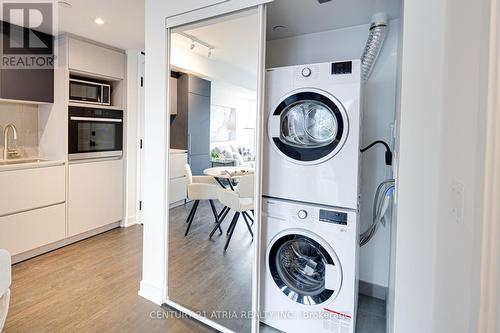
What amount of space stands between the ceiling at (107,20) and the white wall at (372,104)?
131 cm

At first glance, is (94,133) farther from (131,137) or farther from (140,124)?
(140,124)

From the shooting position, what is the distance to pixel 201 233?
2285mm

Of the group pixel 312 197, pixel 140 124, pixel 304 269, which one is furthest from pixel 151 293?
pixel 140 124

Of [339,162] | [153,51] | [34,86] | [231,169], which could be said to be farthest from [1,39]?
[339,162]

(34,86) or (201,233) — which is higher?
(34,86)

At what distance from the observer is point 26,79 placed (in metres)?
2.99

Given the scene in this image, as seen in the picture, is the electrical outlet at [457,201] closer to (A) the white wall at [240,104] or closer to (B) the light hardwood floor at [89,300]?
(A) the white wall at [240,104]

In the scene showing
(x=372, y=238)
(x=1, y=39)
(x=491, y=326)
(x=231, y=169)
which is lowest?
(x=372, y=238)

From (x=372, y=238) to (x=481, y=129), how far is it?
1917 millimetres

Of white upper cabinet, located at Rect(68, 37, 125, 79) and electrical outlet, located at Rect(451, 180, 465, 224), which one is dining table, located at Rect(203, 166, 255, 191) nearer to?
electrical outlet, located at Rect(451, 180, 465, 224)

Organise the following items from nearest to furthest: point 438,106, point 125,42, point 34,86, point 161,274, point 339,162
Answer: point 438,106 → point 339,162 → point 161,274 → point 34,86 → point 125,42

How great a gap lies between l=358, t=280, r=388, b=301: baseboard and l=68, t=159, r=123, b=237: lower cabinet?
3069 mm

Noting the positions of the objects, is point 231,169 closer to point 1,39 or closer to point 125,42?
point 125,42

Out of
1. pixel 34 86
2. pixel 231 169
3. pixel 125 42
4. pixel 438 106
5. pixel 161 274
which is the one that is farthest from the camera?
pixel 125 42
